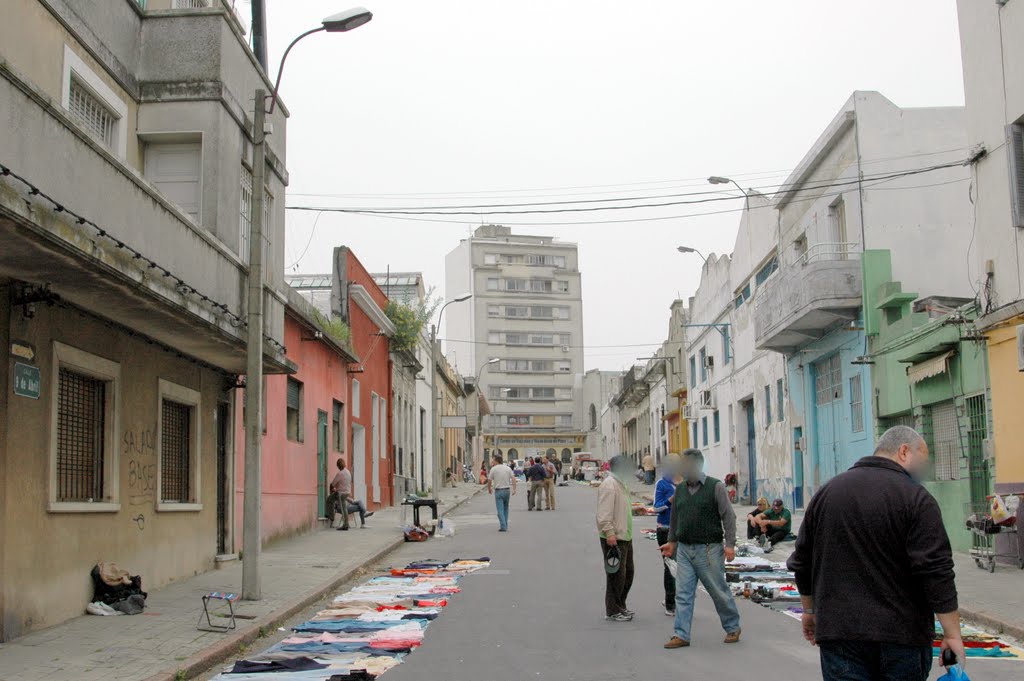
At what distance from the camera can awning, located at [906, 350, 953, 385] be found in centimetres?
1730

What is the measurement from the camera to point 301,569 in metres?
16.0

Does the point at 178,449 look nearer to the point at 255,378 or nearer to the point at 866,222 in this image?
the point at 255,378

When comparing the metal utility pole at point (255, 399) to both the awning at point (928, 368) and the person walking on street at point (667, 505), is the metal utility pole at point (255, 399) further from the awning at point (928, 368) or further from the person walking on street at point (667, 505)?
the awning at point (928, 368)

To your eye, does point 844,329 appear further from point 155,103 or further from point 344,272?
point 155,103

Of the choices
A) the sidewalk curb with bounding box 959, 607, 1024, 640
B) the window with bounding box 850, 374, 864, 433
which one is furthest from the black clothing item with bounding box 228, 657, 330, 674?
the window with bounding box 850, 374, 864, 433

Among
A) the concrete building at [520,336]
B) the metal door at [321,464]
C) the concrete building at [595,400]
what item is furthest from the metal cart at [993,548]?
the concrete building at [595,400]

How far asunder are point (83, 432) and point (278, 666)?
454 cm

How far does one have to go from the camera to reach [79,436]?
1176cm

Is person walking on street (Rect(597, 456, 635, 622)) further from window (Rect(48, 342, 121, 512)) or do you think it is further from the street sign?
the street sign

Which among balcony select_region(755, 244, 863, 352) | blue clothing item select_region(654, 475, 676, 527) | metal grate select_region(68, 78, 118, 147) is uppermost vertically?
metal grate select_region(68, 78, 118, 147)

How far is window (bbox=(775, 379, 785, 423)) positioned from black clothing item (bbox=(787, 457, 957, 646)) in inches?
982

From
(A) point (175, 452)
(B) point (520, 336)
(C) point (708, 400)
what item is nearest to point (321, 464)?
(A) point (175, 452)

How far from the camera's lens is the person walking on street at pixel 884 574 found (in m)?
4.54

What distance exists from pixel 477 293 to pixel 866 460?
98.5 metres
